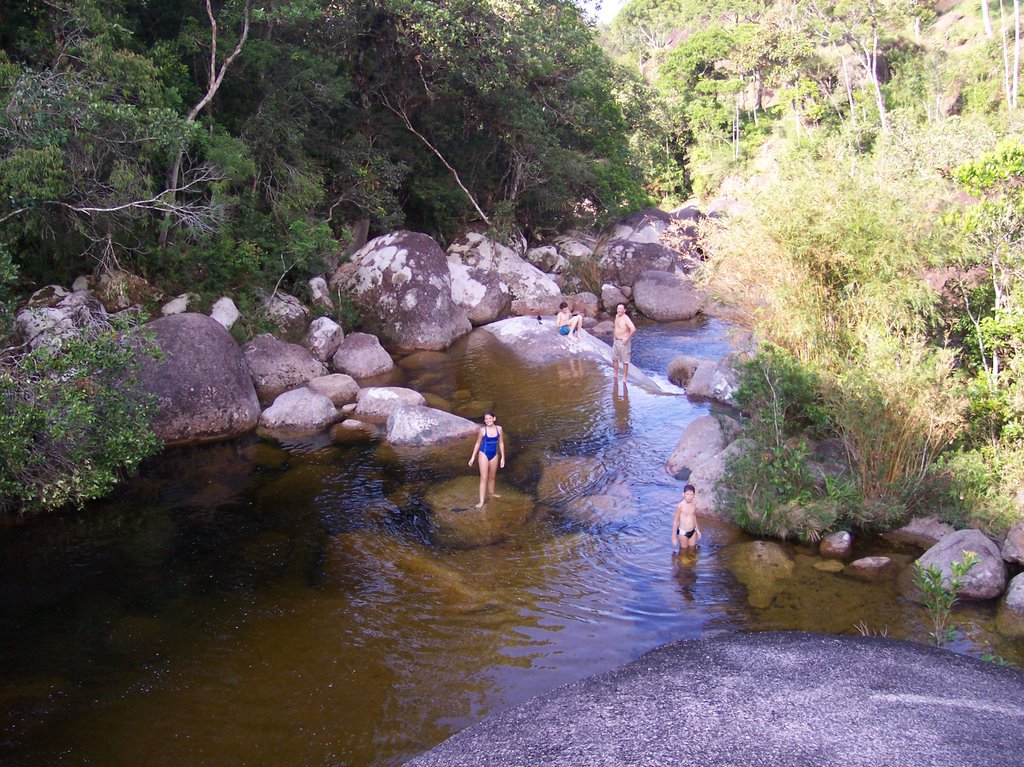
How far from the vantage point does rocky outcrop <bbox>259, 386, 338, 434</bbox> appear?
16.2 m

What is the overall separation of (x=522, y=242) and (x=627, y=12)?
5876cm

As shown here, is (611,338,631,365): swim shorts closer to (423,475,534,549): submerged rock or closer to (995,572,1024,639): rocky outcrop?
(423,475,534,549): submerged rock

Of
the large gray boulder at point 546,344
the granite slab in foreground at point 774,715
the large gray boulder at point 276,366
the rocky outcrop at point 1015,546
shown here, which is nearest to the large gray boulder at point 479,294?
the large gray boulder at point 546,344

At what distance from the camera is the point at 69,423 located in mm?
10992

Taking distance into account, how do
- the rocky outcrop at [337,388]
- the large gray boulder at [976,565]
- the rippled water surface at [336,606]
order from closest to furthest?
1. the rippled water surface at [336,606]
2. the large gray boulder at [976,565]
3. the rocky outcrop at [337,388]

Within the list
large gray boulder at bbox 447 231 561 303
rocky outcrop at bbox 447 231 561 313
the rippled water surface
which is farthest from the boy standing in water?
large gray boulder at bbox 447 231 561 303

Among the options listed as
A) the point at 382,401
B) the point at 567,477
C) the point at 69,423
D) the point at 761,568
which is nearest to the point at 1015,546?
the point at 761,568

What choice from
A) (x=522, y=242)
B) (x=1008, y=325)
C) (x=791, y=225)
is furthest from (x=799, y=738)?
(x=522, y=242)

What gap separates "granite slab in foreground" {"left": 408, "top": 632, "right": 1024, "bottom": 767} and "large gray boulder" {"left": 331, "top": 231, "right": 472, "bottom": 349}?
50.1 ft

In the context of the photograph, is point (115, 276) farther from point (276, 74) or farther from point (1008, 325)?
point (1008, 325)

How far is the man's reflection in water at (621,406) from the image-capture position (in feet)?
52.0

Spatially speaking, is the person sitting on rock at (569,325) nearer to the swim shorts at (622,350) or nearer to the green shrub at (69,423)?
the swim shorts at (622,350)

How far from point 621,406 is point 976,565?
8.29 metres

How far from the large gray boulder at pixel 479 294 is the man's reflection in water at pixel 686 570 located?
14444mm
